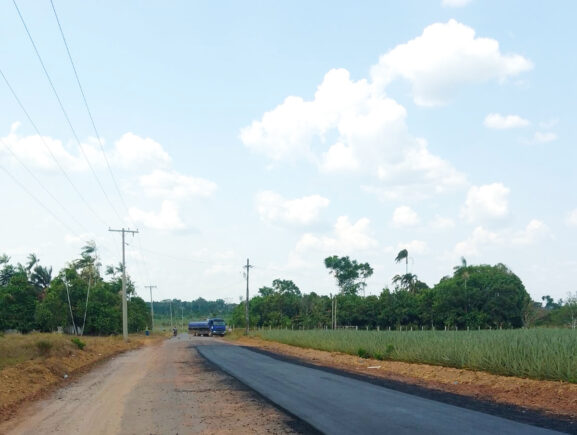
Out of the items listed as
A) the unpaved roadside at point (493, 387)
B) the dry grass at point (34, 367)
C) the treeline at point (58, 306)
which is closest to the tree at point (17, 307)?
the treeline at point (58, 306)

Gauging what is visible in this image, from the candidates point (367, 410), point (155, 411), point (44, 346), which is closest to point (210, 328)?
point (44, 346)

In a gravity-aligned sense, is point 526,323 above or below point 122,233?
below

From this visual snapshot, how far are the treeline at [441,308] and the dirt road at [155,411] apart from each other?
2060 inches

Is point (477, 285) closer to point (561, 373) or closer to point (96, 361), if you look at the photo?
point (96, 361)

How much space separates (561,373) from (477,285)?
6145 cm

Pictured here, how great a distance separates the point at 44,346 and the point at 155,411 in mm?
17880

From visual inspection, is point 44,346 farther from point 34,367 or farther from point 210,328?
point 210,328

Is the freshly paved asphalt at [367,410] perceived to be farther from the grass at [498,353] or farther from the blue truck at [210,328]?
the blue truck at [210,328]

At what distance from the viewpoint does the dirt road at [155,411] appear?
34.6 feet

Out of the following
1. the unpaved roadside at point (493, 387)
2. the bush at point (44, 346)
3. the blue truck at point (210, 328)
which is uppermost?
the bush at point (44, 346)

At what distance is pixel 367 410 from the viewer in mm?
12219

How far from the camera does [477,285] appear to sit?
73750 millimetres

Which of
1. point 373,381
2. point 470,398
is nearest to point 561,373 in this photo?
point 470,398

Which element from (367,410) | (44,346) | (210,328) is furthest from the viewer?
(210,328)
